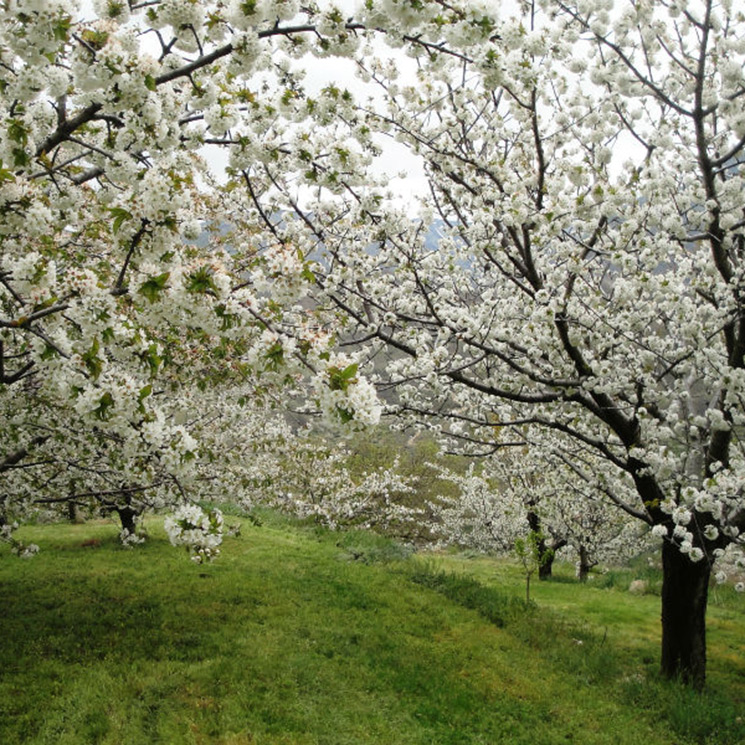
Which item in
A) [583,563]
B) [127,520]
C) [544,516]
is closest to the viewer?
[127,520]

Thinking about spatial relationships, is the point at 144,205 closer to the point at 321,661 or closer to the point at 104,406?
the point at 104,406

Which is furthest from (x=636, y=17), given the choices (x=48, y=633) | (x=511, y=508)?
(x=511, y=508)

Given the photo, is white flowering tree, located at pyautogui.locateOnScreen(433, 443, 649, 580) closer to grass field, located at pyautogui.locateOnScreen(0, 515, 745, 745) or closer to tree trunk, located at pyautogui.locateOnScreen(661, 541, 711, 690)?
grass field, located at pyautogui.locateOnScreen(0, 515, 745, 745)

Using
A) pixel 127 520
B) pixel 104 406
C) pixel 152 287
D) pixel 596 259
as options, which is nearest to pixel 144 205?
pixel 152 287

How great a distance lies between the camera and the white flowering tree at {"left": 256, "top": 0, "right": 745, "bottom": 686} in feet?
20.7

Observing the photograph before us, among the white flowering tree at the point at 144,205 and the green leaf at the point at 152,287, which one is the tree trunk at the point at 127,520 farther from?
the green leaf at the point at 152,287

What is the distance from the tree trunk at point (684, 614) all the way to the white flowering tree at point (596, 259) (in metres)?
0.02

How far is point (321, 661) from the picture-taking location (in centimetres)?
741

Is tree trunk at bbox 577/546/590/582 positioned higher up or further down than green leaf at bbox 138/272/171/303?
further down

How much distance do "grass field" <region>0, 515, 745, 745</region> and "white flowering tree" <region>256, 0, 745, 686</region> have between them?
1578 millimetres

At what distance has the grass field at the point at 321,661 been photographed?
5953 mm

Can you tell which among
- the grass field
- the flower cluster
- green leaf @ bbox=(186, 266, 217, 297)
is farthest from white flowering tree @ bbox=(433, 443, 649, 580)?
green leaf @ bbox=(186, 266, 217, 297)

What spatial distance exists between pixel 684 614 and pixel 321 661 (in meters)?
4.81

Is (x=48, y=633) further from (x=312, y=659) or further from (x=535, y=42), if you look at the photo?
(x=535, y=42)
